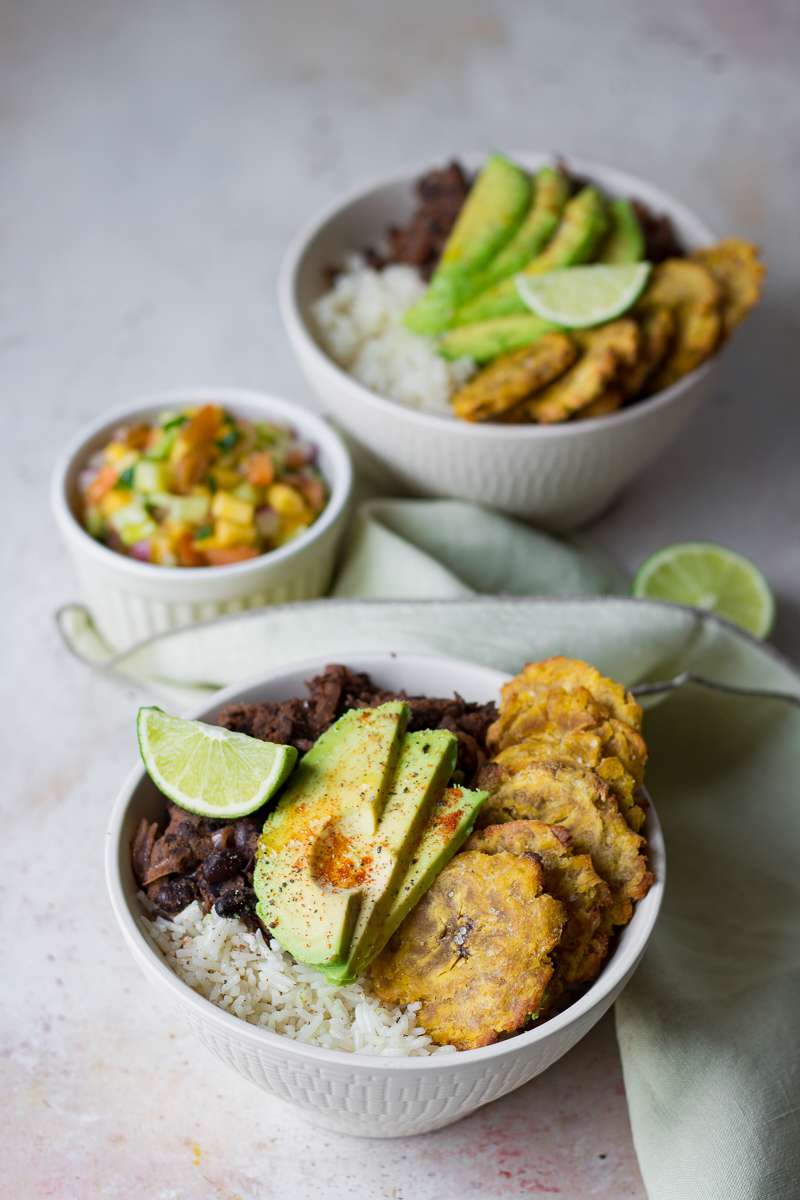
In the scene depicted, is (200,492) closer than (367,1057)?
No

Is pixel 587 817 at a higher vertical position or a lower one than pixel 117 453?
higher

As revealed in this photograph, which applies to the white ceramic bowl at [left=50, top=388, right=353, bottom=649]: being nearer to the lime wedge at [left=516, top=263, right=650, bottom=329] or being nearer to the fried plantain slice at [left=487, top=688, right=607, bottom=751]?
the lime wedge at [left=516, top=263, right=650, bottom=329]

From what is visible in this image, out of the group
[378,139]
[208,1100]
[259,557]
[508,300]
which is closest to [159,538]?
[259,557]

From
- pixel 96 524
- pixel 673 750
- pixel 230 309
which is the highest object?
pixel 673 750

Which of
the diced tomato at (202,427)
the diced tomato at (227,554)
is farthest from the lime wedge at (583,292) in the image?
the diced tomato at (227,554)

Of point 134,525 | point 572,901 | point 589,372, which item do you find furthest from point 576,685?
point 134,525

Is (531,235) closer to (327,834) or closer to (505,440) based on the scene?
(505,440)

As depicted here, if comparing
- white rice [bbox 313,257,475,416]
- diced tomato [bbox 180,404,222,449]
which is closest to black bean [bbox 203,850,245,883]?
diced tomato [bbox 180,404,222,449]
